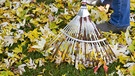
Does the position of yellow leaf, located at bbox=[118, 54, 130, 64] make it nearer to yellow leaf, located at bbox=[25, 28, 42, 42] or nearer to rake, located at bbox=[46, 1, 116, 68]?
rake, located at bbox=[46, 1, 116, 68]

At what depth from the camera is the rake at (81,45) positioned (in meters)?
2.76

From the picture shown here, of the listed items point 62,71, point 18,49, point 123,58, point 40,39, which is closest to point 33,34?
point 40,39

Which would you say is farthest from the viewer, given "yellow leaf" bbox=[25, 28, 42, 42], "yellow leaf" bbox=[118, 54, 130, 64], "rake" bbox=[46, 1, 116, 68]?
"yellow leaf" bbox=[25, 28, 42, 42]

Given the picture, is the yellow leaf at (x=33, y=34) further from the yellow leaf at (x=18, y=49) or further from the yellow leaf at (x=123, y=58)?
the yellow leaf at (x=123, y=58)

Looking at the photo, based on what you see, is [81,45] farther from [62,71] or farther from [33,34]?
[33,34]

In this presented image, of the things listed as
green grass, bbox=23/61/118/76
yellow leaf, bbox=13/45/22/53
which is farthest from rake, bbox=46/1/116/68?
yellow leaf, bbox=13/45/22/53

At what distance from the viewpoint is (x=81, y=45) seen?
2.82 metres

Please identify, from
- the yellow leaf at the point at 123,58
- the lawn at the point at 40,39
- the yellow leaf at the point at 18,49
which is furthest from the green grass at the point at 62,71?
the yellow leaf at the point at 18,49

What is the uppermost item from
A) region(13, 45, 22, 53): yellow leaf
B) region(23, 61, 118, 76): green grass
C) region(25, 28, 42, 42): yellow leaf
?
region(25, 28, 42, 42): yellow leaf

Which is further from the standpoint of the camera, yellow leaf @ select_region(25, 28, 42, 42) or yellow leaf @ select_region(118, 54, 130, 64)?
yellow leaf @ select_region(25, 28, 42, 42)

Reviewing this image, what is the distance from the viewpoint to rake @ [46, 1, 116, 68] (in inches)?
108

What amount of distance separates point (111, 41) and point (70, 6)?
33.8 inches

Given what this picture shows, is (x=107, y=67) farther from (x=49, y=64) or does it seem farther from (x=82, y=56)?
(x=49, y=64)

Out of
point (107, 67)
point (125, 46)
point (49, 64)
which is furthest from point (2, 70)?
point (125, 46)
